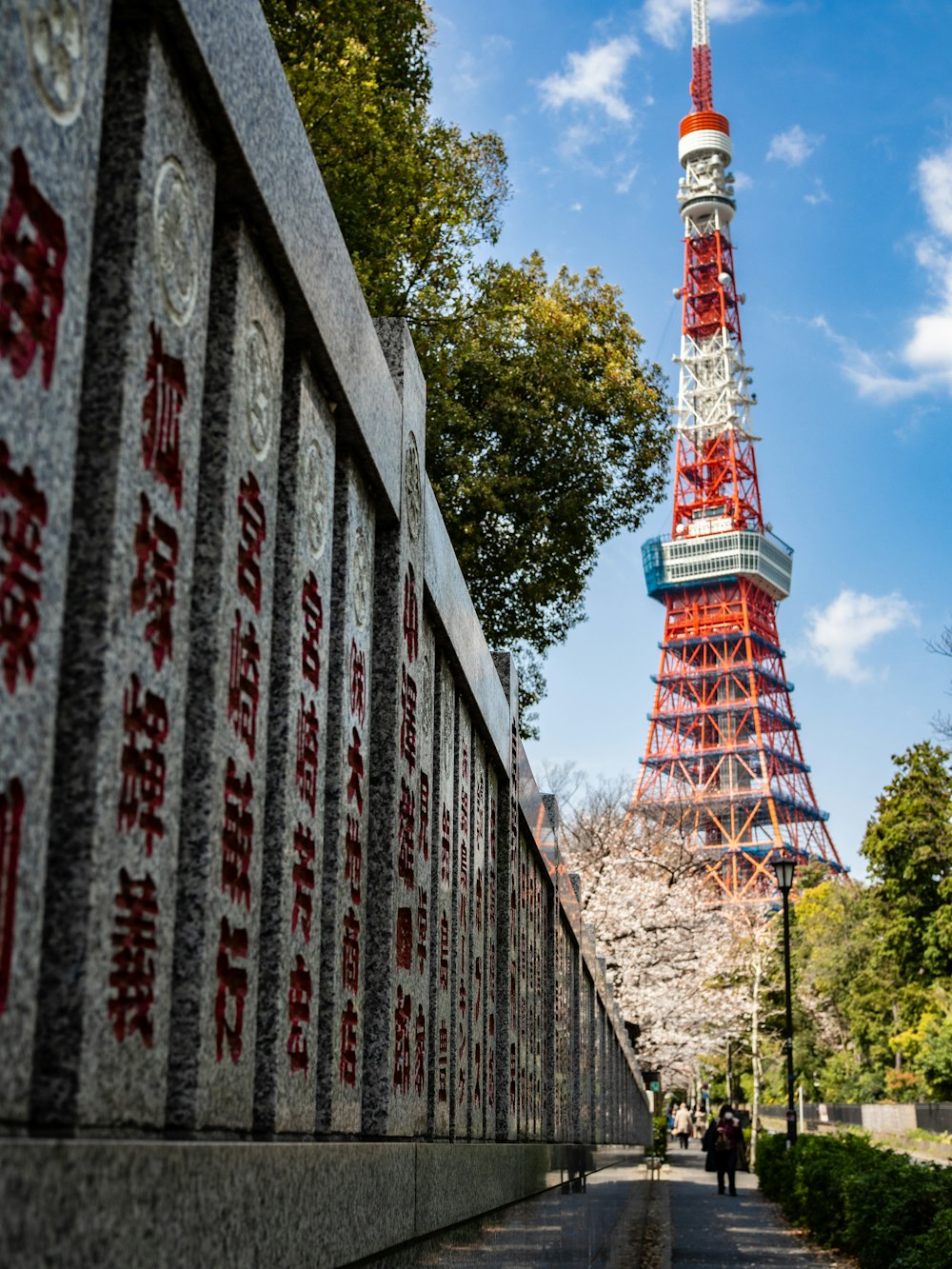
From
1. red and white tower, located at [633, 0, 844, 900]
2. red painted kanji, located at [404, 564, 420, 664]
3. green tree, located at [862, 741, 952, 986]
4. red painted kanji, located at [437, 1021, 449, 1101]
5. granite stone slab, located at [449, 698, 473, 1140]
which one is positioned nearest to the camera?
red painted kanji, located at [404, 564, 420, 664]

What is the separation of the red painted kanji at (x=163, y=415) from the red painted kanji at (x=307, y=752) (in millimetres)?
997

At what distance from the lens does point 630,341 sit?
52.5 ft

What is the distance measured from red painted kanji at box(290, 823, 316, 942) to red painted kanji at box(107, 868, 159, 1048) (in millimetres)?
977

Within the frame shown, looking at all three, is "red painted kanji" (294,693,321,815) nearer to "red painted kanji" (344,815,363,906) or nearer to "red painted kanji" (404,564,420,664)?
"red painted kanji" (344,815,363,906)

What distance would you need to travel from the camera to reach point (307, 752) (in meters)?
3.26

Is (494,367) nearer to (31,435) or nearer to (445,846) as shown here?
(445,846)

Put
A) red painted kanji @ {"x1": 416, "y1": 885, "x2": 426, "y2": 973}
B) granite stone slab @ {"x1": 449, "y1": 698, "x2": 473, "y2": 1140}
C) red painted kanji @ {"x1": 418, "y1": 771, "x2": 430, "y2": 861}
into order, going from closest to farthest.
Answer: red painted kanji @ {"x1": 416, "y1": 885, "x2": 426, "y2": 973} < red painted kanji @ {"x1": 418, "y1": 771, "x2": 430, "y2": 861} < granite stone slab @ {"x1": 449, "y1": 698, "x2": 473, "y2": 1140}

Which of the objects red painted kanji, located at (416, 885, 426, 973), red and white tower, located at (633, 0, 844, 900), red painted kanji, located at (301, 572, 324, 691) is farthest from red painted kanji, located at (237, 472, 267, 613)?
red and white tower, located at (633, 0, 844, 900)

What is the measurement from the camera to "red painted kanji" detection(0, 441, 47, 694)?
163cm

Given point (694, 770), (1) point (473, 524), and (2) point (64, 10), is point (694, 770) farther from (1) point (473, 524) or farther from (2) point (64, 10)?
(2) point (64, 10)

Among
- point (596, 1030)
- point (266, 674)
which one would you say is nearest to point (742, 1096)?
point (596, 1030)

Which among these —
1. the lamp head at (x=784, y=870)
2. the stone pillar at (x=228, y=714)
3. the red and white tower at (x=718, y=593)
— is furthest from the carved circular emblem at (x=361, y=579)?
the red and white tower at (x=718, y=593)

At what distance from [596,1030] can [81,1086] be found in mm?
16668

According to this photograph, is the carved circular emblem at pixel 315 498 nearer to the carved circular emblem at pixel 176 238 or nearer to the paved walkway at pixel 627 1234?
the carved circular emblem at pixel 176 238
